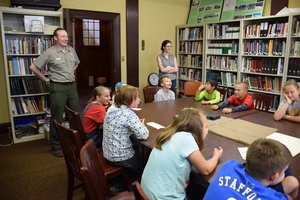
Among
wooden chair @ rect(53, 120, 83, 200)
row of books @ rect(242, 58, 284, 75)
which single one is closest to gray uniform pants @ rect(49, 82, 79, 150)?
wooden chair @ rect(53, 120, 83, 200)

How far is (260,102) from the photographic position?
315cm

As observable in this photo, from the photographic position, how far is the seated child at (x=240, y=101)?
270 centimetres

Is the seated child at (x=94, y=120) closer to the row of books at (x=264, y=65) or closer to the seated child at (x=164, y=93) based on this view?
the seated child at (x=164, y=93)

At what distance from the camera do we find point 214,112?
8.70ft

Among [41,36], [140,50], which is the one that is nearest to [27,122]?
[41,36]

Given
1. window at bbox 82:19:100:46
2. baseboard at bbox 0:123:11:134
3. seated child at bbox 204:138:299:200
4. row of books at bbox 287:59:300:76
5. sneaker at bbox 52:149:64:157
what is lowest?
sneaker at bbox 52:149:64:157

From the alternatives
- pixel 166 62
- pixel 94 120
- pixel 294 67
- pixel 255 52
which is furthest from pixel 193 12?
pixel 94 120

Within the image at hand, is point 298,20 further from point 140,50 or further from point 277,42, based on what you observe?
point 140,50

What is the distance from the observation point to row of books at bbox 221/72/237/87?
463cm

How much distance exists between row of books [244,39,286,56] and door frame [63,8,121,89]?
2302 millimetres

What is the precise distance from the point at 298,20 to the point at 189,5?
8.49 ft

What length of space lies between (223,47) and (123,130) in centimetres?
338

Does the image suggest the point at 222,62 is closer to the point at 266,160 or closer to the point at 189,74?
the point at 189,74

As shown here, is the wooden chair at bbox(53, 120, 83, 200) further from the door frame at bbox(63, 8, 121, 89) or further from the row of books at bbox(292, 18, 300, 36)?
the row of books at bbox(292, 18, 300, 36)
